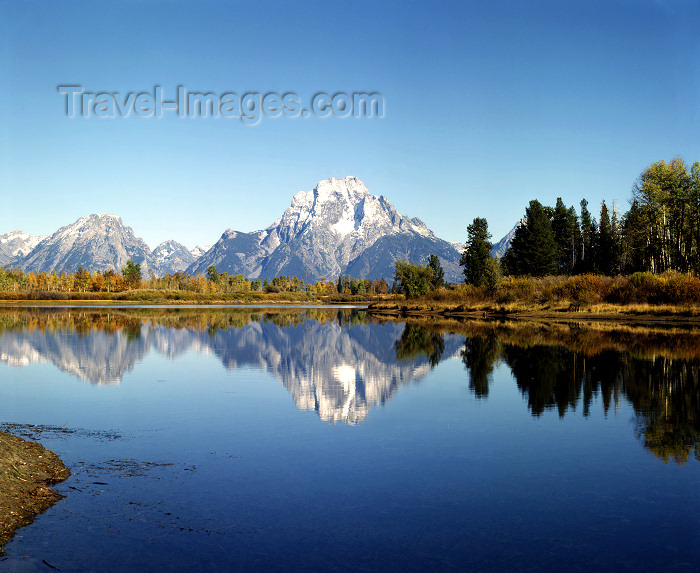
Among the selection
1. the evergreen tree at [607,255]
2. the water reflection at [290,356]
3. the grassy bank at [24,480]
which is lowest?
the water reflection at [290,356]

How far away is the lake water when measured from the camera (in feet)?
29.1

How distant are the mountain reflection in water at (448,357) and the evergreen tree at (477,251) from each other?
5429 centimetres

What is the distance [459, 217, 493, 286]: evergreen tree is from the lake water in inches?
3141

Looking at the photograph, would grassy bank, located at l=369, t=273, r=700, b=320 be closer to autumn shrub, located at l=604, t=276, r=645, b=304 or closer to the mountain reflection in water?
autumn shrub, located at l=604, t=276, r=645, b=304

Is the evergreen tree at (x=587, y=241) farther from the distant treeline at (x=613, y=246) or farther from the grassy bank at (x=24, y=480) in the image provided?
the grassy bank at (x=24, y=480)

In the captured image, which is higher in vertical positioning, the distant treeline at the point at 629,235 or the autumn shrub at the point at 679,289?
the distant treeline at the point at 629,235

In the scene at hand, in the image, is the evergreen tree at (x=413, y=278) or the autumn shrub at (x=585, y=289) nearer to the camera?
the autumn shrub at (x=585, y=289)

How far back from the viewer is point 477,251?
11106cm

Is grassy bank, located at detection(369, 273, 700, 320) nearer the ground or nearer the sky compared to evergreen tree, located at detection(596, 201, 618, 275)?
nearer the ground

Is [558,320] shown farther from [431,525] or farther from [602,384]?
[431,525]

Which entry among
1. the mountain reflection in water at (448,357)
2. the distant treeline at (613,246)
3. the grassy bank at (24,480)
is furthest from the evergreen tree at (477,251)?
the grassy bank at (24,480)

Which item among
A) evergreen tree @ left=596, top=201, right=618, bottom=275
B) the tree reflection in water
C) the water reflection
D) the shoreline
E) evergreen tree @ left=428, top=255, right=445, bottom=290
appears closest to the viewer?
the tree reflection in water

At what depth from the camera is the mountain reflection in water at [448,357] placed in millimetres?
19697

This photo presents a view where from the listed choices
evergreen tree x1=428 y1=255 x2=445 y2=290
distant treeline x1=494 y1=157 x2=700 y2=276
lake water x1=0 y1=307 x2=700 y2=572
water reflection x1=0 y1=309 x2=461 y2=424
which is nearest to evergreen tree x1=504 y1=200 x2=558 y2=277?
distant treeline x1=494 y1=157 x2=700 y2=276
